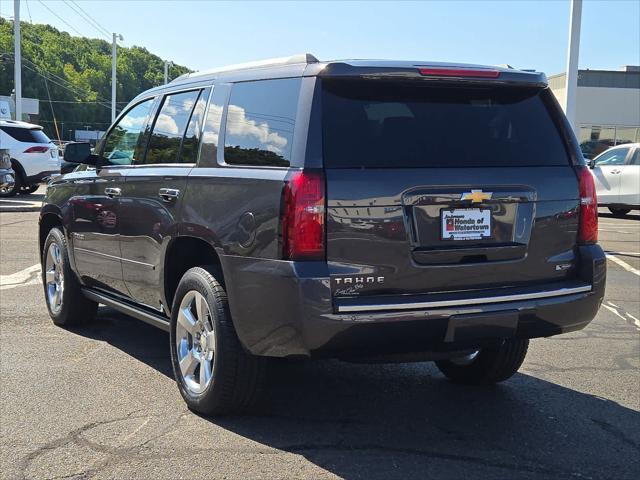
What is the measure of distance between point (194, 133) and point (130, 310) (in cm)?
146

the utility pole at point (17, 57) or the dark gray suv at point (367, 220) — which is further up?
the utility pole at point (17, 57)

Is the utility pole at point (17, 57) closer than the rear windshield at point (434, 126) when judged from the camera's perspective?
No

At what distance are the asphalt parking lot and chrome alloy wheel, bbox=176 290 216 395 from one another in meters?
0.22

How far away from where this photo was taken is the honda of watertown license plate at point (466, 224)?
3.84 metres

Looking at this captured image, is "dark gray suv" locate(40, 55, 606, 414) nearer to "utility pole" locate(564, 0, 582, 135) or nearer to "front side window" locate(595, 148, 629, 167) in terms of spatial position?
"utility pole" locate(564, 0, 582, 135)

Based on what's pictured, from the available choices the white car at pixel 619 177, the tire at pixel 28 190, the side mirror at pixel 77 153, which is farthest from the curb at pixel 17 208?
the white car at pixel 619 177

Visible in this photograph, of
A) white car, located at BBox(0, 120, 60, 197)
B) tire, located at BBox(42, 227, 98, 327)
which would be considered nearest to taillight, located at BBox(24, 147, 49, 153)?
white car, located at BBox(0, 120, 60, 197)

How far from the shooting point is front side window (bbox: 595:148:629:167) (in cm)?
1795

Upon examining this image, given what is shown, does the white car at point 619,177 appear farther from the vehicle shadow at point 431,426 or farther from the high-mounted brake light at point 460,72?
the high-mounted brake light at point 460,72

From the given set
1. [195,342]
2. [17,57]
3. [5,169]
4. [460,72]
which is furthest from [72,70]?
[460,72]

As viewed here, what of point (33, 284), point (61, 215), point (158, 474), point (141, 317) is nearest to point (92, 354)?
point (141, 317)

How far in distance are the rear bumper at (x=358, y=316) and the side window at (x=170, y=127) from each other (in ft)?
4.03

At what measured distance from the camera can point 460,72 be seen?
4012mm

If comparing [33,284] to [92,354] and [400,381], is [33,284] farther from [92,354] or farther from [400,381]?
[400,381]
